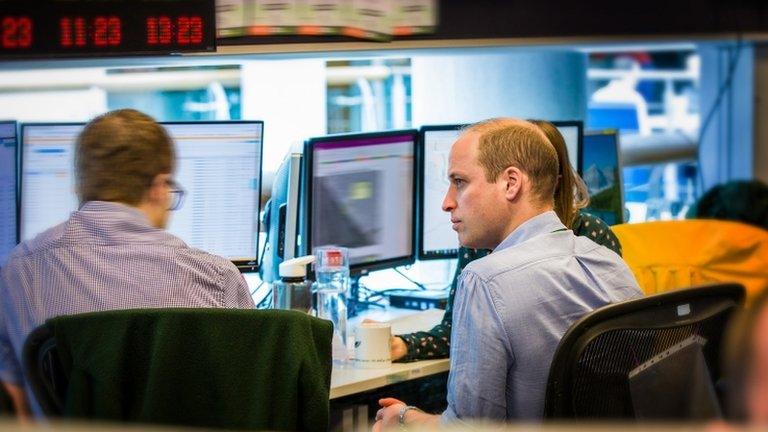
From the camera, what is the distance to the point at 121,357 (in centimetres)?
171

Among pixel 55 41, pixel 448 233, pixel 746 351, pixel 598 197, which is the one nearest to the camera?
pixel 746 351

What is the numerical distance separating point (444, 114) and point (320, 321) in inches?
80.6

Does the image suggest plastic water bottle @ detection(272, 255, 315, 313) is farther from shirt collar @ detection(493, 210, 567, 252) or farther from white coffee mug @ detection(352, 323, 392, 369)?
shirt collar @ detection(493, 210, 567, 252)

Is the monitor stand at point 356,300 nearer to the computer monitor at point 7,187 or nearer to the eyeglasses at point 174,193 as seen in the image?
the eyeglasses at point 174,193

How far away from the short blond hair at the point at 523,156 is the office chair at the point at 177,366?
0.54m

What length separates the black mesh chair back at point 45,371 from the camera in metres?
1.75

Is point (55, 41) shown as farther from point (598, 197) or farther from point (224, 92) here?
point (598, 197)

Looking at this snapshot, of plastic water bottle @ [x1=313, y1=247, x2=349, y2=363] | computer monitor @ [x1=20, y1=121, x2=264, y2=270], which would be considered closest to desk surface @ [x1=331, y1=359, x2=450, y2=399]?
plastic water bottle @ [x1=313, y1=247, x2=349, y2=363]

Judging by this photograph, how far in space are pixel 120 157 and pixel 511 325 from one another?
89cm

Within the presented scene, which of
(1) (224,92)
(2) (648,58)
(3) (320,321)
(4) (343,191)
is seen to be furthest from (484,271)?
(2) (648,58)

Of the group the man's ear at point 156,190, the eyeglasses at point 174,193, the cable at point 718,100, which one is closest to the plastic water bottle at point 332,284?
the eyeglasses at point 174,193

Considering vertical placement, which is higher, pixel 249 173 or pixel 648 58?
pixel 648 58

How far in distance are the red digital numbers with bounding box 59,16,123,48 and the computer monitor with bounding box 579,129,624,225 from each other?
1531mm

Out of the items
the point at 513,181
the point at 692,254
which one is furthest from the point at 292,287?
the point at 692,254
